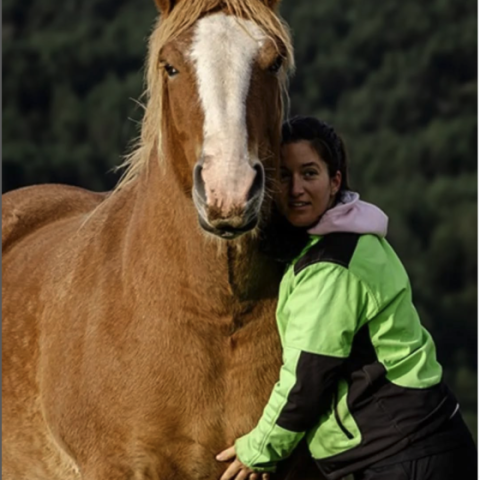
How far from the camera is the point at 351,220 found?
375 cm

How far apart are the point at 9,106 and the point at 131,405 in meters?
27.2

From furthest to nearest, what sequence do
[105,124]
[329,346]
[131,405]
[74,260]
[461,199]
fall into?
[105,124]
[461,199]
[74,260]
[131,405]
[329,346]

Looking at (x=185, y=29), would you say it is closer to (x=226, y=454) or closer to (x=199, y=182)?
(x=199, y=182)

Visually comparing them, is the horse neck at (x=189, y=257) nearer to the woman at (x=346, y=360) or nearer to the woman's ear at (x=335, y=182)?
the woman at (x=346, y=360)

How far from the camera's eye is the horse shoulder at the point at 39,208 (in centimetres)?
559

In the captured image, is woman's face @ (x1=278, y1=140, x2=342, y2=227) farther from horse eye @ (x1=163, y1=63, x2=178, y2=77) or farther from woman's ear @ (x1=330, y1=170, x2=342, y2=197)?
horse eye @ (x1=163, y1=63, x2=178, y2=77)

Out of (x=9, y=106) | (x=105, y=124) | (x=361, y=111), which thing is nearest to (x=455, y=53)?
(x=361, y=111)

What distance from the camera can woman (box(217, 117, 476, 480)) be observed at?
11.8ft

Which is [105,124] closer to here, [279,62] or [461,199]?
[461,199]

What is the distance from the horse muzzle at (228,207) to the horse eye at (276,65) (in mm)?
399

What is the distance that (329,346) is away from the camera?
358 cm

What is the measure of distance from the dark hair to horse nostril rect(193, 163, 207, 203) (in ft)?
1.63

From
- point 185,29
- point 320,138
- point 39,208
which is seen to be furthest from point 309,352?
point 39,208

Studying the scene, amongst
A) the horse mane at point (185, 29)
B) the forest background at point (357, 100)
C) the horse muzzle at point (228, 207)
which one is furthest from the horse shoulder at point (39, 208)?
the forest background at point (357, 100)
